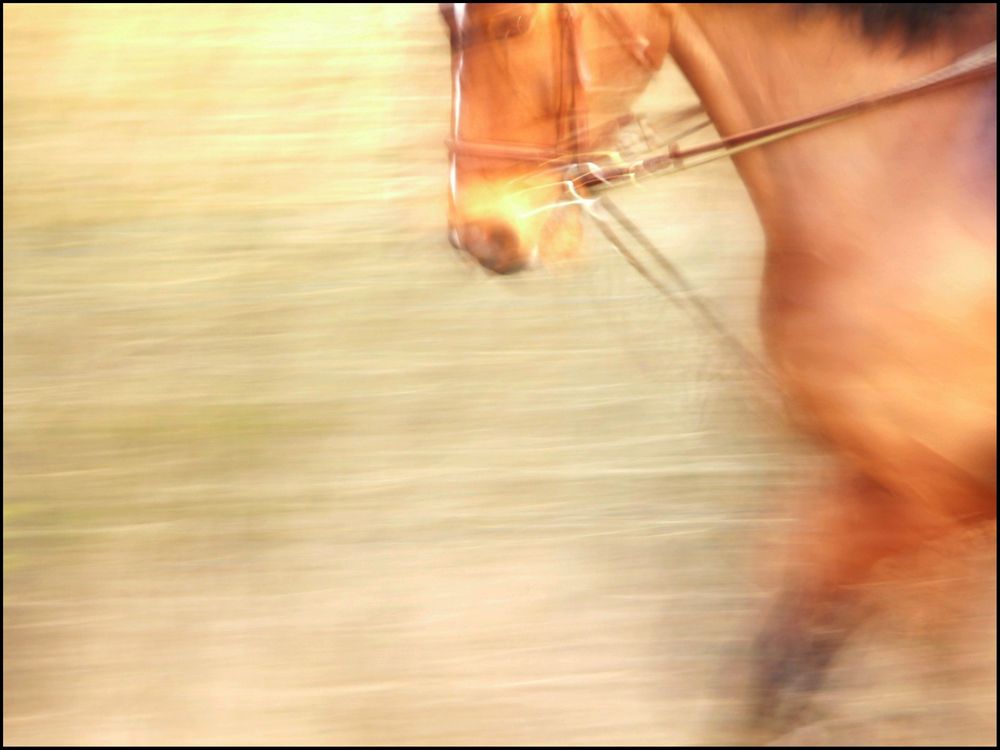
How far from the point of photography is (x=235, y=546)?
273cm

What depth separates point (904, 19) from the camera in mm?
1550

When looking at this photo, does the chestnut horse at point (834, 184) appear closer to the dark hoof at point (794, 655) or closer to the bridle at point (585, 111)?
the bridle at point (585, 111)

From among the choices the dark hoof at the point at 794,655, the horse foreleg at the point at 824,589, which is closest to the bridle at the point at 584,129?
the horse foreleg at the point at 824,589

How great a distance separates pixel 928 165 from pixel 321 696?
1737 millimetres

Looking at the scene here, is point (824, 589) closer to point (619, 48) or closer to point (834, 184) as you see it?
point (834, 184)

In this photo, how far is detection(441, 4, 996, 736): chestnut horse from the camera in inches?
61.6

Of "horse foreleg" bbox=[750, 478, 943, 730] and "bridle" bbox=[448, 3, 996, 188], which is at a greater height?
"bridle" bbox=[448, 3, 996, 188]

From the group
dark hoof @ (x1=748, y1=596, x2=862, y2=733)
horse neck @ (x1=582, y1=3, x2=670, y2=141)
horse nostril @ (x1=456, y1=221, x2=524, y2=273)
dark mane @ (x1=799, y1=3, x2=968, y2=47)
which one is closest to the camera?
dark mane @ (x1=799, y1=3, x2=968, y2=47)

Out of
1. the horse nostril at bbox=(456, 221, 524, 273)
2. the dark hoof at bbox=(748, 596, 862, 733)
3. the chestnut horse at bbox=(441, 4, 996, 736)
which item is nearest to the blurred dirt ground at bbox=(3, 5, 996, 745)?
the dark hoof at bbox=(748, 596, 862, 733)

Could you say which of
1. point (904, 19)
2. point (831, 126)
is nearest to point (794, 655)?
point (831, 126)

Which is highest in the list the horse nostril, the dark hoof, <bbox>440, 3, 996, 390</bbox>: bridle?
<bbox>440, 3, 996, 390</bbox>: bridle

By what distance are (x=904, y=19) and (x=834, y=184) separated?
0.87ft

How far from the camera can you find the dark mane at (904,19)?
60.6 inches

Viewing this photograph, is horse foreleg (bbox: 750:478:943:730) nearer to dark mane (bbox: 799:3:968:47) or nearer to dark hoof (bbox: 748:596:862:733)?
dark hoof (bbox: 748:596:862:733)
